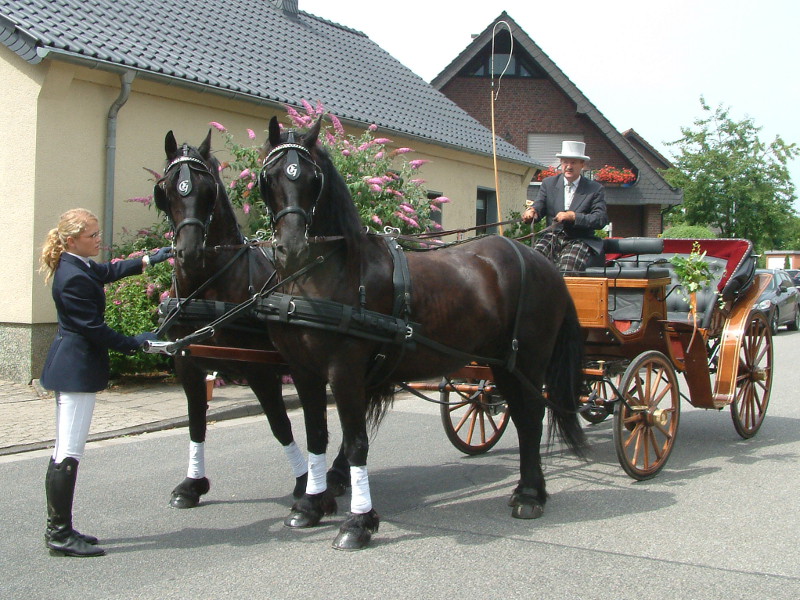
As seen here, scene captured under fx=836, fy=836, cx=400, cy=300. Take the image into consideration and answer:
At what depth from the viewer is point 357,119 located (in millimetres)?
13883

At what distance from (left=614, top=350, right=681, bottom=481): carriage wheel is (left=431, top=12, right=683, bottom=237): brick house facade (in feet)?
72.1

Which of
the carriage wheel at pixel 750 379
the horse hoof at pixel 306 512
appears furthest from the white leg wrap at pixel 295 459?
the carriage wheel at pixel 750 379

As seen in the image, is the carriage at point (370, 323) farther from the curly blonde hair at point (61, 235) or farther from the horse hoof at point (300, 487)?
the curly blonde hair at point (61, 235)

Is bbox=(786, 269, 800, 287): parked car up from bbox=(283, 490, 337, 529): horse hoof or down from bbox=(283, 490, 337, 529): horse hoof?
up

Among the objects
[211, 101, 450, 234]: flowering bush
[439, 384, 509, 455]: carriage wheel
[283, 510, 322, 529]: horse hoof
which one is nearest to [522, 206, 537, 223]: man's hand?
[439, 384, 509, 455]: carriage wheel

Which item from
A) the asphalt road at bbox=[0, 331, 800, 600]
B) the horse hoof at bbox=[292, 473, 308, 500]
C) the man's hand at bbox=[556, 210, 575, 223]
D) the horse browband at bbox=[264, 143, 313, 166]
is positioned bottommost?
the asphalt road at bbox=[0, 331, 800, 600]

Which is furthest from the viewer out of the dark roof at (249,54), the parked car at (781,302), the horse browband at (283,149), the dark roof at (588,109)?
the dark roof at (588,109)

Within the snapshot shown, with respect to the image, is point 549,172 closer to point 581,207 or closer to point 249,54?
point 249,54

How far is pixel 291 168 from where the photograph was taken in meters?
4.09

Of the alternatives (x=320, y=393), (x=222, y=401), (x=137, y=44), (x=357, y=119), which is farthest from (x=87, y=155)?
(x=320, y=393)

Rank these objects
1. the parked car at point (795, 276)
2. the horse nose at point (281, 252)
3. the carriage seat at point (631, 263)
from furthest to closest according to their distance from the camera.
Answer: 1. the parked car at point (795, 276)
2. the carriage seat at point (631, 263)
3. the horse nose at point (281, 252)

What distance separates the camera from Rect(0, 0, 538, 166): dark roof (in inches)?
391

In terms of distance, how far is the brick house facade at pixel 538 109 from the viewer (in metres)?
27.5

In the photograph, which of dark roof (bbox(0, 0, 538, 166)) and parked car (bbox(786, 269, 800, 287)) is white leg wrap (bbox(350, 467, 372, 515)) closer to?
dark roof (bbox(0, 0, 538, 166))
